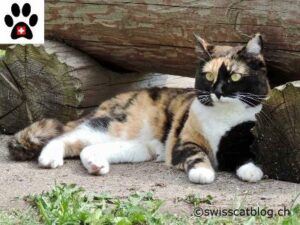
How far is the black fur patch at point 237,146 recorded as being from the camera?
484cm

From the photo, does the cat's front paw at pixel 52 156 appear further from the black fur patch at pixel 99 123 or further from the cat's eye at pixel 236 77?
the cat's eye at pixel 236 77

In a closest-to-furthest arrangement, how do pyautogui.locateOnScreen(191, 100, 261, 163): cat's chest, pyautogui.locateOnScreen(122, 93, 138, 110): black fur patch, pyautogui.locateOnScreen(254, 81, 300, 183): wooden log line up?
1. pyautogui.locateOnScreen(254, 81, 300, 183): wooden log
2. pyautogui.locateOnScreen(191, 100, 261, 163): cat's chest
3. pyautogui.locateOnScreen(122, 93, 138, 110): black fur patch

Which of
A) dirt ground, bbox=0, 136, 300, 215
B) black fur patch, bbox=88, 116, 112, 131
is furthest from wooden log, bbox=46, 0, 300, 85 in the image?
dirt ground, bbox=0, 136, 300, 215

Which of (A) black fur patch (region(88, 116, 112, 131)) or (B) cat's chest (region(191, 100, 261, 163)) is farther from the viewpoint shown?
(A) black fur patch (region(88, 116, 112, 131))

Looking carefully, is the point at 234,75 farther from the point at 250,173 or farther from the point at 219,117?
the point at 250,173

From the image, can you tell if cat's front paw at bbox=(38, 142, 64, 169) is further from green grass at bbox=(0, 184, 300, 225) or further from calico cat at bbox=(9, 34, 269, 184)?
green grass at bbox=(0, 184, 300, 225)

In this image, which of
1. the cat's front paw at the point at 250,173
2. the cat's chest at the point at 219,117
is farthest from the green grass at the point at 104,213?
the cat's chest at the point at 219,117

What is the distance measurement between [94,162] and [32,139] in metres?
0.63

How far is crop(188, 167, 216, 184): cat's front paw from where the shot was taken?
4.56 metres

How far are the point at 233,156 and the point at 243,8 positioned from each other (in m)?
1.01

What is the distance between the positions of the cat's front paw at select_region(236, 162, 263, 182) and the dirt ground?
0.04m

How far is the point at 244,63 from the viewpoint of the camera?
478 cm

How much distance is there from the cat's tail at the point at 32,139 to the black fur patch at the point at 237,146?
1.27 meters

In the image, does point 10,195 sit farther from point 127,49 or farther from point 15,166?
point 127,49
